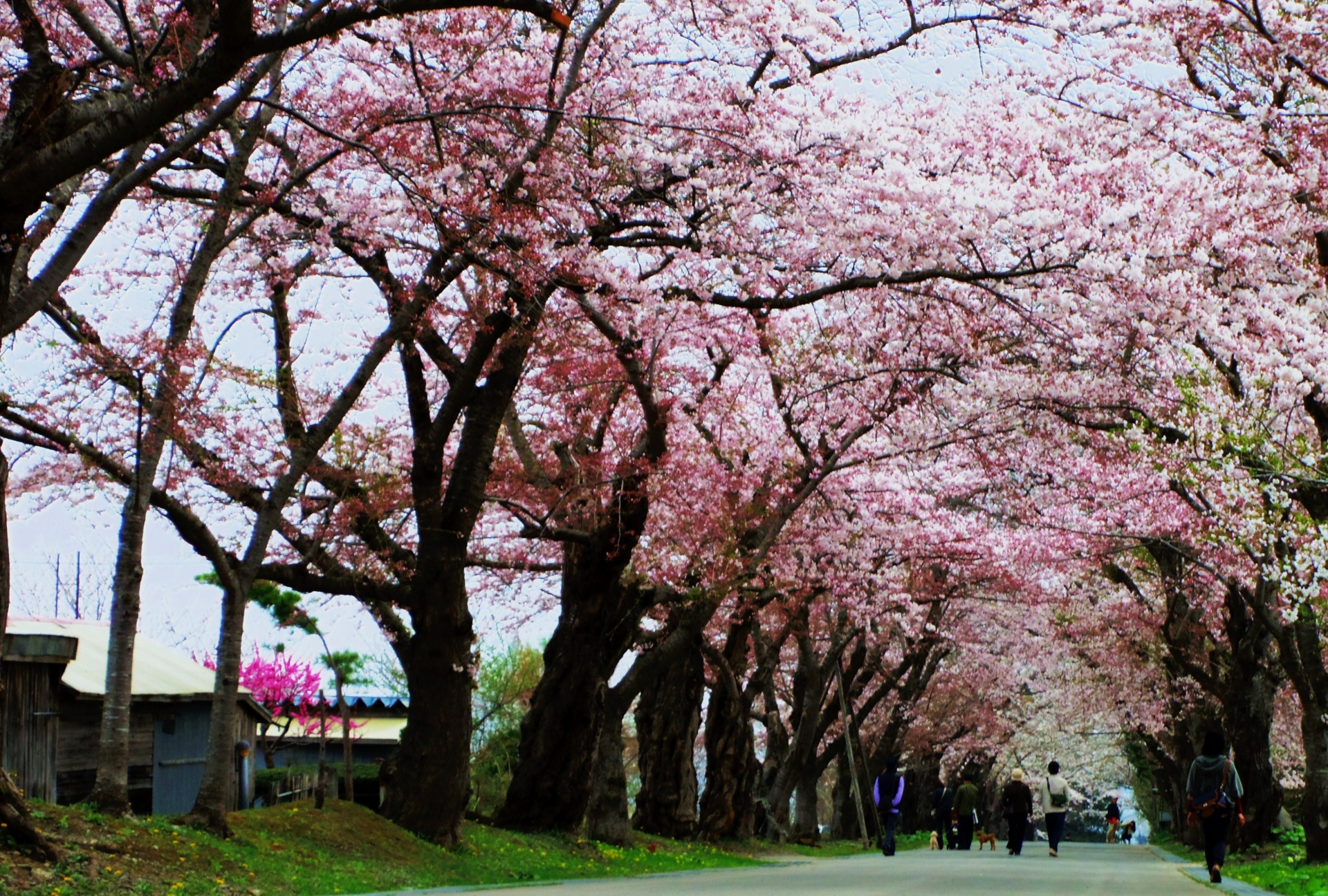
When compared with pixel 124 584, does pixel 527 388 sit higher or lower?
higher

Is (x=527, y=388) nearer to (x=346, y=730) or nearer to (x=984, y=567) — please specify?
(x=346, y=730)

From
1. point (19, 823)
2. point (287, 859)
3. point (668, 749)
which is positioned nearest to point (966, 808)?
point (668, 749)

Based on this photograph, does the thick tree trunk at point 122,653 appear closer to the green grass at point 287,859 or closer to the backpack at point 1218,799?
the green grass at point 287,859

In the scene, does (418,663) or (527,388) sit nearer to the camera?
(418,663)

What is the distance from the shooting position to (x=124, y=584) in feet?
35.9

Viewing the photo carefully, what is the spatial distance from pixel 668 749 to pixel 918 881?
30.2ft

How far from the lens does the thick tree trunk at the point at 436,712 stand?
15078mm

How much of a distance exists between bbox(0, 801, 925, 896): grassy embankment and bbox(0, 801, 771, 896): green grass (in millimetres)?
14

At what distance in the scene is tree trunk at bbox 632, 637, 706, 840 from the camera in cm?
2439

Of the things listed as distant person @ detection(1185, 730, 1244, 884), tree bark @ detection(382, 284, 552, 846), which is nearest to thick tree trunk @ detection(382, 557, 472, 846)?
tree bark @ detection(382, 284, 552, 846)

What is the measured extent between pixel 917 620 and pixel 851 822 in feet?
36.4

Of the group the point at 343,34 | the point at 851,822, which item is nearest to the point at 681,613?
the point at 343,34

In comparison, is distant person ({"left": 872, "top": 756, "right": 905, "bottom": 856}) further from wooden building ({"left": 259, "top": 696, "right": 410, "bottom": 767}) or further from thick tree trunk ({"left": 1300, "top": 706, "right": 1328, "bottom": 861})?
wooden building ({"left": 259, "top": 696, "right": 410, "bottom": 767})

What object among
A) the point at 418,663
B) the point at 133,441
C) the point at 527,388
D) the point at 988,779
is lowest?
the point at 988,779
